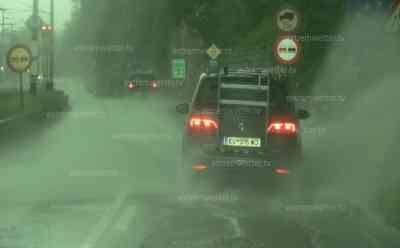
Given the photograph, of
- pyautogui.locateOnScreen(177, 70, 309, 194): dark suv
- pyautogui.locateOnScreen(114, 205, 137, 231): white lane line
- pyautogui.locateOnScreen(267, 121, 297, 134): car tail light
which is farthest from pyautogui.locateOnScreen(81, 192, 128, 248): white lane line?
pyautogui.locateOnScreen(267, 121, 297, 134): car tail light

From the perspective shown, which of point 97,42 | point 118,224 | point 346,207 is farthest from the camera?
point 97,42

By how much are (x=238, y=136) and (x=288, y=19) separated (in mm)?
10859

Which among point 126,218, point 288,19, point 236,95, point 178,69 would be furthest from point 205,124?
point 178,69

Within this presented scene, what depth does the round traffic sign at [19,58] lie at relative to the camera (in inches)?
933

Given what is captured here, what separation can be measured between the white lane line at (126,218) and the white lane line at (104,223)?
10cm

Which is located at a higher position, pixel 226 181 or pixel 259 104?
pixel 259 104

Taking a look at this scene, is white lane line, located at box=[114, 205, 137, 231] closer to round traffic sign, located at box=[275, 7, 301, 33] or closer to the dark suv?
the dark suv

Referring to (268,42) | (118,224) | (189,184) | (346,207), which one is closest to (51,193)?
(189,184)

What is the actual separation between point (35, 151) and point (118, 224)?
11.1 m

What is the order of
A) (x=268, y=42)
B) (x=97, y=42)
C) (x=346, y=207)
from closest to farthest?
1. (x=346, y=207)
2. (x=268, y=42)
3. (x=97, y=42)

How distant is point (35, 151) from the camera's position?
71.2ft

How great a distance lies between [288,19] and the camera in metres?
23.4

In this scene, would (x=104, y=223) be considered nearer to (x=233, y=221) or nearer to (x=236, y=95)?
(x=233, y=221)

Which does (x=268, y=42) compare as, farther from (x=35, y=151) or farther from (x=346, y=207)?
(x=346, y=207)
